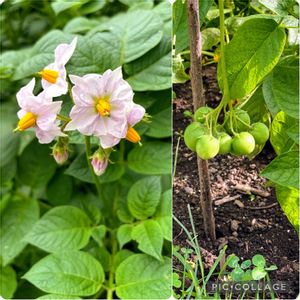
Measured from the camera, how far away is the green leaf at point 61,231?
78 centimetres

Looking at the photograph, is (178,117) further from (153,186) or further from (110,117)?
(153,186)

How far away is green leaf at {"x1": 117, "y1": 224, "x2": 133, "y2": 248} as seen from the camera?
0.75 metres

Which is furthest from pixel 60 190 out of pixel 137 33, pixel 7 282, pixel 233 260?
pixel 233 260

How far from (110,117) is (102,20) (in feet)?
1.32

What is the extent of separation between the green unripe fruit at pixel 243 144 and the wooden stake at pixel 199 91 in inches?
1.8

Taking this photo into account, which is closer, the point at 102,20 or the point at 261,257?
the point at 261,257

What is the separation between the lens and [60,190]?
917 millimetres

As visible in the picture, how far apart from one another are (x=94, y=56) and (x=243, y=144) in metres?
0.27

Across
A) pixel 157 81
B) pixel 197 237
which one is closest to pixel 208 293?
pixel 197 237

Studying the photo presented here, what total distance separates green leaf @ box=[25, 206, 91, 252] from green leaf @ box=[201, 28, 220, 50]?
0.30 metres

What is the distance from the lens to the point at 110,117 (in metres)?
0.62

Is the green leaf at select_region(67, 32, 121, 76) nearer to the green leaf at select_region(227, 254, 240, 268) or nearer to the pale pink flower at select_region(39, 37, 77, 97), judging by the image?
the pale pink flower at select_region(39, 37, 77, 97)

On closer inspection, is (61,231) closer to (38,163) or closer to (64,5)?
(38,163)

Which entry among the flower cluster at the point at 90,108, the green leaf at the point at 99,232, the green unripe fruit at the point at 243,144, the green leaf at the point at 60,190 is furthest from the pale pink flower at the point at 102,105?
the green leaf at the point at 60,190
